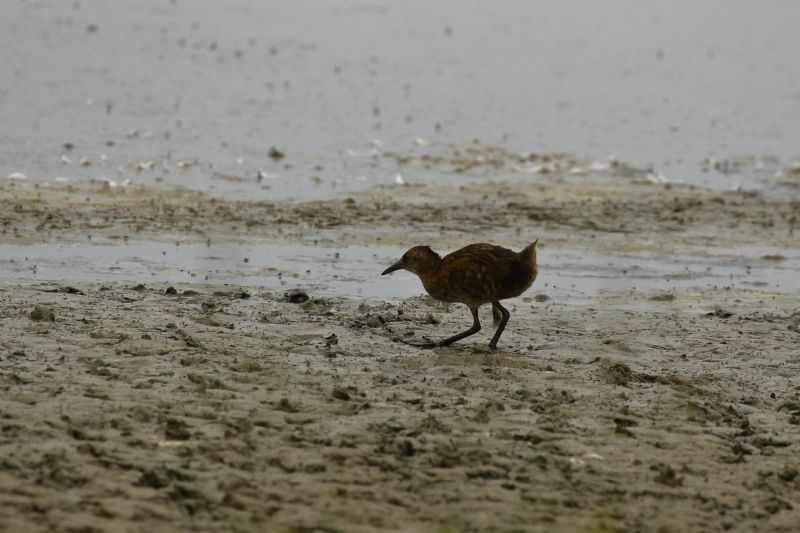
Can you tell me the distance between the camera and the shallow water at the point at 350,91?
18188 millimetres

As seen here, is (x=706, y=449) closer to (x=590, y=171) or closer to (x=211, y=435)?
(x=211, y=435)

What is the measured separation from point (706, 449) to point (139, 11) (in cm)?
2600

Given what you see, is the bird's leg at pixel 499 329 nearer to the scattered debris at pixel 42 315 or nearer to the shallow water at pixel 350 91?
the scattered debris at pixel 42 315

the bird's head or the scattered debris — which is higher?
the bird's head

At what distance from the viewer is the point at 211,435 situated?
684 cm

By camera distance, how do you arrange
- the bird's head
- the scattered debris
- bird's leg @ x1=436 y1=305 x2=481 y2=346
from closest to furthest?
the scattered debris
bird's leg @ x1=436 y1=305 x2=481 y2=346
the bird's head

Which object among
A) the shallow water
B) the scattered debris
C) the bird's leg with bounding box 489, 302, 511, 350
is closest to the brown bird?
the bird's leg with bounding box 489, 302, 511, 350

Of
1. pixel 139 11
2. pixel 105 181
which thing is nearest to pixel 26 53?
pixel 139 11

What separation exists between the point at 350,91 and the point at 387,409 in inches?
678

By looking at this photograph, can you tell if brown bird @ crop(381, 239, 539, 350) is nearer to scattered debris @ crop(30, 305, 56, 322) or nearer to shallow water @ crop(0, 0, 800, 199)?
scattered debris @ crop(30, 305, 56, 322)

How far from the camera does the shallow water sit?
18.2 metres

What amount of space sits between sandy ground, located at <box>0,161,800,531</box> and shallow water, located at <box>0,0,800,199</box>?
518cm

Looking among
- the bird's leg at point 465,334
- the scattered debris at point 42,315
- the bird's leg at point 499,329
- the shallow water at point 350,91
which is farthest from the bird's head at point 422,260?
the shallow water at point 350,91

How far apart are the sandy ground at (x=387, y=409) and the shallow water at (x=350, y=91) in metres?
5.18
